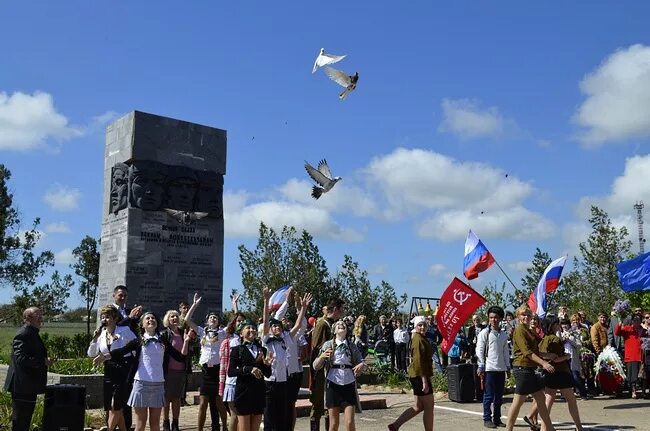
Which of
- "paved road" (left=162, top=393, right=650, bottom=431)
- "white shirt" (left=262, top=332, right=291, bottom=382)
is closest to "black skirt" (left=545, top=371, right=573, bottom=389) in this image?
"paved road" (left=162, top=393, right=650, bottom=431)

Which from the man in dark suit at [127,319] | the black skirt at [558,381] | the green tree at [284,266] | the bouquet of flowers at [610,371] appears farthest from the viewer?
the green tree at [284,266]

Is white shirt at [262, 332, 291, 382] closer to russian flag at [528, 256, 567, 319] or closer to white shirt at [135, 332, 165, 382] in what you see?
white shirt at [135, 332, 165, 382]

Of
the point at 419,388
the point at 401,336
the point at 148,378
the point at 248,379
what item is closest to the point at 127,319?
the point at 148,378

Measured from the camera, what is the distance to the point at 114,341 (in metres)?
8.54

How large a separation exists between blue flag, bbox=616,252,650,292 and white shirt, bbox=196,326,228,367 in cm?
1160

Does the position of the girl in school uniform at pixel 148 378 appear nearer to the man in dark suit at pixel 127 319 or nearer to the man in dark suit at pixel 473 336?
the man in dark suit at pixel 127 319

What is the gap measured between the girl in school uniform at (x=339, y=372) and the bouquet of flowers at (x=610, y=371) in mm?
8232

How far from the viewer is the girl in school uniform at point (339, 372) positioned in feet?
28.0

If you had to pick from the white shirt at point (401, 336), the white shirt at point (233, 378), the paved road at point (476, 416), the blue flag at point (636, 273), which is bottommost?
the paved road at point (476, 416)

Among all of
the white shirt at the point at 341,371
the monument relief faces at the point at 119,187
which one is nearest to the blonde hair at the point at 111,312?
the white shirt at the point at 341,371

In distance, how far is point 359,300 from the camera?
139 feet

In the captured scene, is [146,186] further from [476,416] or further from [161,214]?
[476,416]

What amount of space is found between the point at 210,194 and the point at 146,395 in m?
11.8

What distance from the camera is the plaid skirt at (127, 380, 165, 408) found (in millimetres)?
7992
